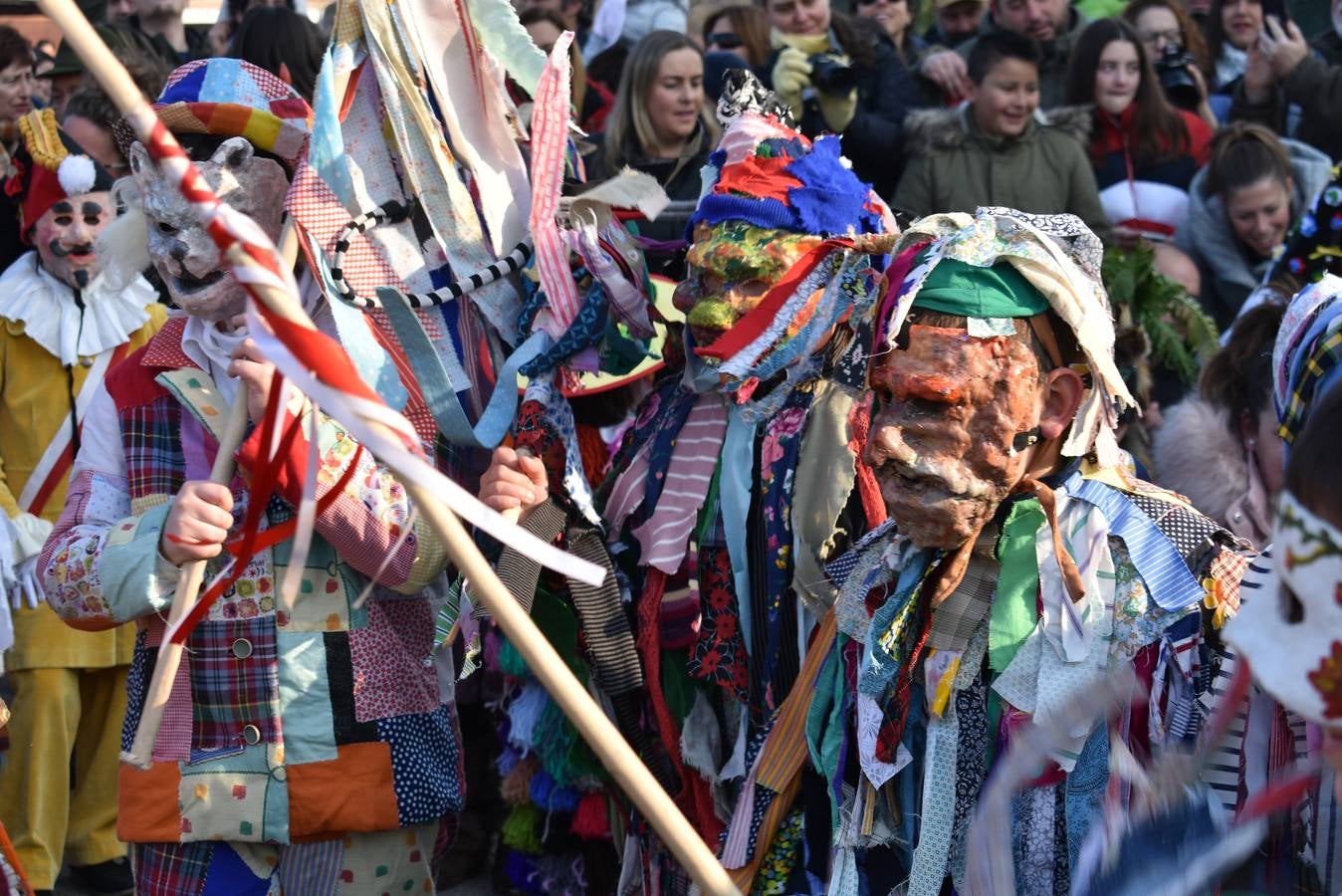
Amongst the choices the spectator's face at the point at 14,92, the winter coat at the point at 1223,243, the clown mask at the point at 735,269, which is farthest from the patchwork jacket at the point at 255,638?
the winter coat at the point at 1223,243

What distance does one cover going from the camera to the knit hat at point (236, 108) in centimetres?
342

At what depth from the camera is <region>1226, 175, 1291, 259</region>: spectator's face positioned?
6.25m

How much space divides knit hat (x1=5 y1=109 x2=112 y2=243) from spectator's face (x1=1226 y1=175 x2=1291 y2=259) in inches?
152

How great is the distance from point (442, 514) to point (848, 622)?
1.05 meters

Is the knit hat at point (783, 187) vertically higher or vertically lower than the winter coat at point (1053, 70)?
higher

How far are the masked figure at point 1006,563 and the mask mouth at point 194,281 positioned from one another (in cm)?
130

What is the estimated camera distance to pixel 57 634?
5.40m

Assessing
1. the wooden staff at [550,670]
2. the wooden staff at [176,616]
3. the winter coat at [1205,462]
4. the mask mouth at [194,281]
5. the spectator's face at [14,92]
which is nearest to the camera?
the wooden staff at [550,670]

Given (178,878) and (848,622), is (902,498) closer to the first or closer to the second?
(848,622)

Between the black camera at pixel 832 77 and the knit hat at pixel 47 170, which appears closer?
the knit hat at pixel 47 170

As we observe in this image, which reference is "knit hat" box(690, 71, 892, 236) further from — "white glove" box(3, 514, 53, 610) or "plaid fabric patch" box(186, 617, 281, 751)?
"white glove" box(3, 514, 53, 610)

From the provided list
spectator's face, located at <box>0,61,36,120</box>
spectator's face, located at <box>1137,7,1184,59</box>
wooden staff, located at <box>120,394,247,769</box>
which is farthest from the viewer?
spectator's face, located at <box>1137,7,1184,59</box>

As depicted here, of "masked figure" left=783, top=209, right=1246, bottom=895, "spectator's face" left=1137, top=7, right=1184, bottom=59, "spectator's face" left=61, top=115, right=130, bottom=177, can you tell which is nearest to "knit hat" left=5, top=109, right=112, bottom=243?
"spectator's face" left=61, top=115, right=130, bottom=177

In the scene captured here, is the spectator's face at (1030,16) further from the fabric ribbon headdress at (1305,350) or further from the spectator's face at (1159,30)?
the fabric ribbon headdress at (1305,350)
